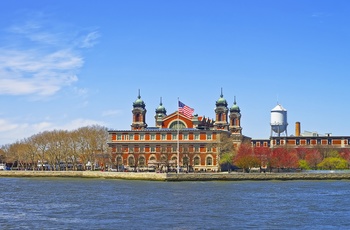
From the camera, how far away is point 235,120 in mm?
180750

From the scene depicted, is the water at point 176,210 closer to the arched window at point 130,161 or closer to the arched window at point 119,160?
the arched window at point 130,161

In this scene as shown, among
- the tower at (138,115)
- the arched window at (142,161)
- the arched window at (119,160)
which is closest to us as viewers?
the arched window at (142,161)

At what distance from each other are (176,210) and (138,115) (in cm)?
11619

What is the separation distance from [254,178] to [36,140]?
221 ft

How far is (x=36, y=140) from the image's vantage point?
155 meters

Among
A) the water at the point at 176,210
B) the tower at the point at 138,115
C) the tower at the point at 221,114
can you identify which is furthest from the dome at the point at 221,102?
the water at the point at 176,210

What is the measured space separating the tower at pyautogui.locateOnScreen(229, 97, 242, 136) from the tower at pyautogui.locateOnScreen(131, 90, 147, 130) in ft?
84.9

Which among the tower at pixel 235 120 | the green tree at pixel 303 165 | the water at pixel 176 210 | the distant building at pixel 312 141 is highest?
the tower at pixel 235 120

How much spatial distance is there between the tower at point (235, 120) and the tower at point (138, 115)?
2587cm

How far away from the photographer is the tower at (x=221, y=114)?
170m

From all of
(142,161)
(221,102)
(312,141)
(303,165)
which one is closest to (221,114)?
(221,102)

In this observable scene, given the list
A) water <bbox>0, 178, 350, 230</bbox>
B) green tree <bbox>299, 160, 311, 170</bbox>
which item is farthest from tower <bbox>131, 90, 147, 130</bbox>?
water <bbox>0, 178, 350, 230</bbox>

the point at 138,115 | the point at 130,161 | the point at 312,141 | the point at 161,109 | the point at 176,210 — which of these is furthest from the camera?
the point at 312,141

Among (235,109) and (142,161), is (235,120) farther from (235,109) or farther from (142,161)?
(142,161)
